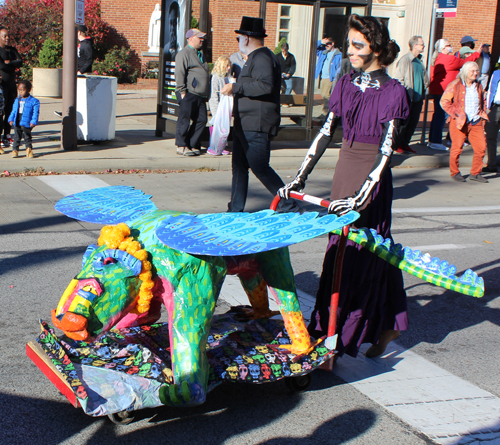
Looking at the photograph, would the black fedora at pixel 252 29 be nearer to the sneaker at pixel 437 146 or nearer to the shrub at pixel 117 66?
the sneaker at pixel 437 146

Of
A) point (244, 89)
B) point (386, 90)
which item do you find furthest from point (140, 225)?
point (244, 89)

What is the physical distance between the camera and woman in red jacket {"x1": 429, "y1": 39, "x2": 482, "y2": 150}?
12648 mm

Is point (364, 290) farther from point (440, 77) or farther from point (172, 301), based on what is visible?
point (440, 77)

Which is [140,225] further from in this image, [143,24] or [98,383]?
[143,24]

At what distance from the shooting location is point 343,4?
455 inches

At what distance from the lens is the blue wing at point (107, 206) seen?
2898 millimetres

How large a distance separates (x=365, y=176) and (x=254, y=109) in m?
3.07

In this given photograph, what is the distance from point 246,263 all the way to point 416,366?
4.56 feet

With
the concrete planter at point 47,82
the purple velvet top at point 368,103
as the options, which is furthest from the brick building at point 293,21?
the purple velvet top at point 368,103

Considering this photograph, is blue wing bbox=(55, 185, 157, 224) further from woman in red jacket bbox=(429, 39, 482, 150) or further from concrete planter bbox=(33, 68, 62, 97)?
concrete planter bbox=(33, 68, 62, 97)

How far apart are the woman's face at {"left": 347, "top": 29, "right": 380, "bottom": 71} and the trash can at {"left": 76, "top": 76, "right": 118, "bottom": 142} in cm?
796

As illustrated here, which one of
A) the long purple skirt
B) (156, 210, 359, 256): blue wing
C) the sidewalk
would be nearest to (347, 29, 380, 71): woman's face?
the long purple skirt

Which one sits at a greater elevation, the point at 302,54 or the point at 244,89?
the point at 302,54

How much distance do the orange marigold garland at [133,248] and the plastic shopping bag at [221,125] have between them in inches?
309
